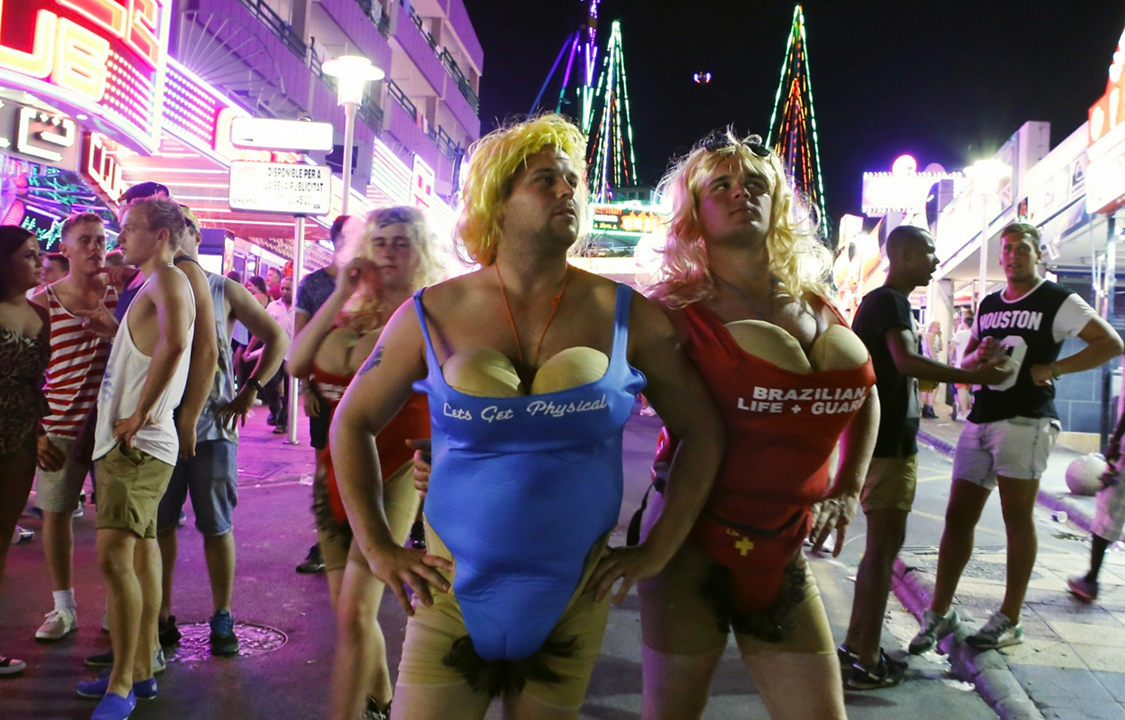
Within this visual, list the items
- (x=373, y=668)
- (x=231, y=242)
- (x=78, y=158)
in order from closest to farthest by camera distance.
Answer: (x=373, y=668)
(x=78, y=158)
(x=231, y=242)

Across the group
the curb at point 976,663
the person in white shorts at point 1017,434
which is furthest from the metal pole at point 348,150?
the person in white shorts at point 1017,434

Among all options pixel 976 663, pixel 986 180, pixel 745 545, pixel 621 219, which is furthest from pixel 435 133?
pixel 745 545

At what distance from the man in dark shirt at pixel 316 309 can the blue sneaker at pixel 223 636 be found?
3.06 ft

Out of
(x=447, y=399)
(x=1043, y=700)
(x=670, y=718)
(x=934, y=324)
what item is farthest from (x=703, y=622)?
(x=934, y=324)

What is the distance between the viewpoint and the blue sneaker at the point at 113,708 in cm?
324

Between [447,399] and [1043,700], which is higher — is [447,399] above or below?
above

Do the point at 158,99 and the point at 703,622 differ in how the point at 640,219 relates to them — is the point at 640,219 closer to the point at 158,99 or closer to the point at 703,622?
the point at 158,99

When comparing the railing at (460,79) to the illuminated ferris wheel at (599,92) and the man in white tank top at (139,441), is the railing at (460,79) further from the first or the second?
the man in white tank top at (139,441)

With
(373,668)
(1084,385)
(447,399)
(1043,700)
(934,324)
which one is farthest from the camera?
(934,324)

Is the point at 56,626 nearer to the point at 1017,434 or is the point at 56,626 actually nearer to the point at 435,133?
the point at 1017,434

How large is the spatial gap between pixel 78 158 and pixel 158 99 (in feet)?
3.78

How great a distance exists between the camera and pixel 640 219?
41844mm

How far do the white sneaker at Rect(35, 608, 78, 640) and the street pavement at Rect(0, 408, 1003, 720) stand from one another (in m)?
0.06

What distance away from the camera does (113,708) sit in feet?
10.7
